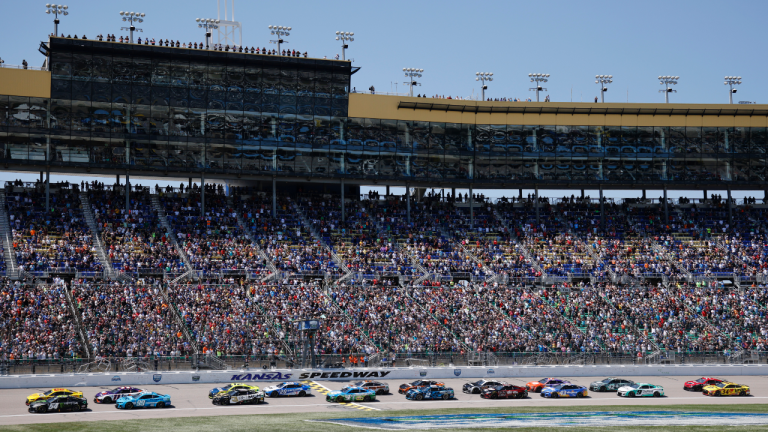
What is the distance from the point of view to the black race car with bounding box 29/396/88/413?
39562 mm

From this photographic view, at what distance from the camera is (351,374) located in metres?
51.3

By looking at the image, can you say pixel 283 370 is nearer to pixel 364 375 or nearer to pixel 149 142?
pixel 364 375

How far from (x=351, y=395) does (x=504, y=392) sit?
8.81m

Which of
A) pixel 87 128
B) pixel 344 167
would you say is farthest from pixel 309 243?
pixel 87 128

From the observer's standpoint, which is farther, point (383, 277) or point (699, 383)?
point (383, 277)

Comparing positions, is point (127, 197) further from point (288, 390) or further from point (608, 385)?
point (608, 385)

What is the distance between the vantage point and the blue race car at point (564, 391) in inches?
1921

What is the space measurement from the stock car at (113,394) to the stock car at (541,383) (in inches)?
861

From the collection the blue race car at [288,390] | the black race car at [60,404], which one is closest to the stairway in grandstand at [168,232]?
the blue race car at [288,390]

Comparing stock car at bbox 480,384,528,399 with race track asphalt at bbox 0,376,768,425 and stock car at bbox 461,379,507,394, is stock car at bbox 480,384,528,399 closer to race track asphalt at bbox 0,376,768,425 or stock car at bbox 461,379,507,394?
stock car at bbox 461,379,507,394

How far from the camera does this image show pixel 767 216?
78375mm

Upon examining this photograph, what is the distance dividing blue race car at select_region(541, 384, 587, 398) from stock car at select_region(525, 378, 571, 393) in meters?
0.41

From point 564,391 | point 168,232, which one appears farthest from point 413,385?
point 168,232

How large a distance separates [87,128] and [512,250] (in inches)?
1403
